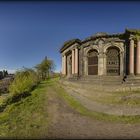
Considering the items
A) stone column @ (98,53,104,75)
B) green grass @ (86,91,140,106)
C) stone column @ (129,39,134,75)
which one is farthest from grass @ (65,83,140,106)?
stone column @ (98,53,104,75)

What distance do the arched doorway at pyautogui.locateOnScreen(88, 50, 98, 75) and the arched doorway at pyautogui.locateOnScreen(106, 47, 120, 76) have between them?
66.4 inches

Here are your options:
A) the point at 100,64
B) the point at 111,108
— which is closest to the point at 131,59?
the point at 100,64

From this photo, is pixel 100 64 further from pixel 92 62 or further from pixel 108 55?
pixel 92 62

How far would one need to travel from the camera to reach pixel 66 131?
7.86m

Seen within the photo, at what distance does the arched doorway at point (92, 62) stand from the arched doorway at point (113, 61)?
1687mm

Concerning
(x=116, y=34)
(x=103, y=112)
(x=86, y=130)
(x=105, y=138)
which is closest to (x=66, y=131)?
(x=86, y=130)

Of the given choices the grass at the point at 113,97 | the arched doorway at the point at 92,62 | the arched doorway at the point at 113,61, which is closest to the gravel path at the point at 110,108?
Answer: the grass at the point at 113,97

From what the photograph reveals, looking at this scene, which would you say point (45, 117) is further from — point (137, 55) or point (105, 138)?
point (137, 55)

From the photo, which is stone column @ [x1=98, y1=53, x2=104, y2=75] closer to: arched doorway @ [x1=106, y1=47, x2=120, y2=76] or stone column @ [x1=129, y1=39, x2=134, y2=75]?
arched doorway @ [x1=106, y1=47, x2=120, y2=76]

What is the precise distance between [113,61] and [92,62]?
3.05 metres

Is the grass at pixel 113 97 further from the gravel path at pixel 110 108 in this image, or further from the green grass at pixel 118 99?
the gravel path at pixel 110 108

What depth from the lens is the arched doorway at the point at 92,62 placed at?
75.0 ft

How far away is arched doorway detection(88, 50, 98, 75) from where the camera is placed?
22.9m

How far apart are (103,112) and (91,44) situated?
45.4 feet
